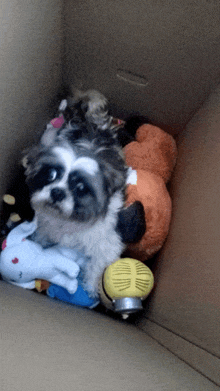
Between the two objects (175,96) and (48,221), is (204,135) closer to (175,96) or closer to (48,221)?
(175,96)

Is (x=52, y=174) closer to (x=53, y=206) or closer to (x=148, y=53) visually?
(x=53, y=206)

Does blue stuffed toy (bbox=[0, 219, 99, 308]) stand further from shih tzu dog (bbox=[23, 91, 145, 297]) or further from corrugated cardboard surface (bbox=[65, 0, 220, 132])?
corrugated cardboard surface (bbox=[65, 0, 220, 132])

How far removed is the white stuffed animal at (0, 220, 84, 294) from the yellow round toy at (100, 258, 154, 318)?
13 centimetres

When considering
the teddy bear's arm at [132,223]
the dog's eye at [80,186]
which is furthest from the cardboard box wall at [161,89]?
the dog's eye at [80,186]

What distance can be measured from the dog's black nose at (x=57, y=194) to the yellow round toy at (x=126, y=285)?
31 cm

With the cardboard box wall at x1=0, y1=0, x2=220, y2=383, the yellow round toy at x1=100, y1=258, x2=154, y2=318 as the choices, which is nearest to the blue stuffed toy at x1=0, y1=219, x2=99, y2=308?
the yellow round toy at x1=100, y1=258, x2=154, y2=318

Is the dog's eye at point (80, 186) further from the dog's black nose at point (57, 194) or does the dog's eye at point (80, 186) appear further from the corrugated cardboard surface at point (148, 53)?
the corrugated cardboard surface at point (148, 53)

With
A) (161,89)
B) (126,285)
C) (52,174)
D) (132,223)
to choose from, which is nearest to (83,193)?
(52,174)

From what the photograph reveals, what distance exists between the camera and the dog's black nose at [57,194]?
1.04m

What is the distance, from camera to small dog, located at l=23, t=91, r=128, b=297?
1062 mm

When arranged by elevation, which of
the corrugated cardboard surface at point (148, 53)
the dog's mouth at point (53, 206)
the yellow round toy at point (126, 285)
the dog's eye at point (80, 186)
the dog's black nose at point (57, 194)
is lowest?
the yellow round toy at point (126, 285)

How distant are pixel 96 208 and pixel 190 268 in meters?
0.36

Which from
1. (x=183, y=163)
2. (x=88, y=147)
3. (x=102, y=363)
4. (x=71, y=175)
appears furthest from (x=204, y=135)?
(x=102, y=363)

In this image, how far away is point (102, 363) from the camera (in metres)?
0.68
